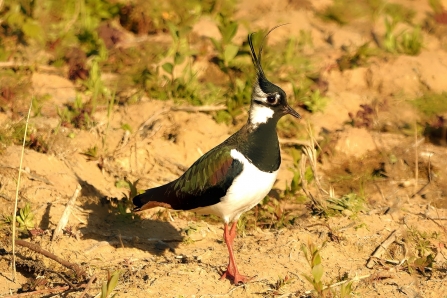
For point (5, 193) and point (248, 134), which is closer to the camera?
point (248, 134)

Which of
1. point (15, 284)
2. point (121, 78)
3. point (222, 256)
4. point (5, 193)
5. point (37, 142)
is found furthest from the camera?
point (121, 78)

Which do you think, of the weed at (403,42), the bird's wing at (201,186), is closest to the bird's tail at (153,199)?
the bird's wing at (201,186)

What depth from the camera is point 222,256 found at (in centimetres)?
529

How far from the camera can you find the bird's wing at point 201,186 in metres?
4.89

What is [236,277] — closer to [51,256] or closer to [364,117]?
[51,256]

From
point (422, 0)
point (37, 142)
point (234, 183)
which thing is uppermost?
point (234, 183)

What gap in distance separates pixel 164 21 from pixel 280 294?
5215 mm

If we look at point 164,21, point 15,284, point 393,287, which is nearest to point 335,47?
point 164,21

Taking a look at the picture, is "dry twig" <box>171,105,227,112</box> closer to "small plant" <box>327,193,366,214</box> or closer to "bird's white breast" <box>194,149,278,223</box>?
"small plant" <box>327,193,366,214</box>

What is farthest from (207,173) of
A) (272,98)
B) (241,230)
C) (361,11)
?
(361,11)

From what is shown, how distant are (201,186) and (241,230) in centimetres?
87

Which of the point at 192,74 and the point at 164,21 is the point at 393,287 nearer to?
the point at 192,74

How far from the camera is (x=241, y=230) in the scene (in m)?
5.79

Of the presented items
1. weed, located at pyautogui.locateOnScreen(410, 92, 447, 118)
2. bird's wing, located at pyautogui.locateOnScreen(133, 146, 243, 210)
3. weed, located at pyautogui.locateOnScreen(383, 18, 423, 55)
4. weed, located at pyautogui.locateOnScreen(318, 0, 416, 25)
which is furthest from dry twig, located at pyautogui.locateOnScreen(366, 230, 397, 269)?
weed, located at pyautogui.locateOnScreen(318, 0, 416, 25)
